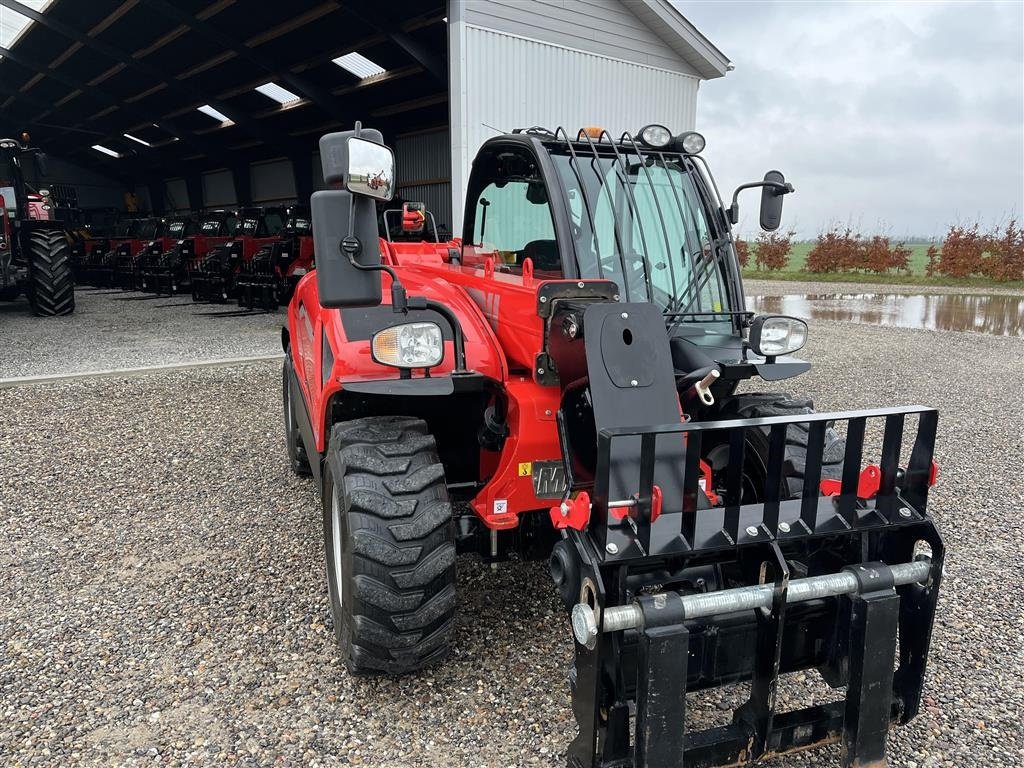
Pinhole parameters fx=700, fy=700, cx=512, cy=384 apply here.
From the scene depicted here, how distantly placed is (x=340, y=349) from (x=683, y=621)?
165 centimetres

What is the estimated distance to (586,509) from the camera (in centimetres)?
195

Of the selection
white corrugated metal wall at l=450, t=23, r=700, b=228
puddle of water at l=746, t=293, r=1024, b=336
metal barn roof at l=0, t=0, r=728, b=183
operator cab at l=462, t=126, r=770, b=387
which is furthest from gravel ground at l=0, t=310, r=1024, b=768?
puddle of water at l=746, t=293, r=1024, b=336

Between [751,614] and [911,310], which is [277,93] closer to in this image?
[911,310]

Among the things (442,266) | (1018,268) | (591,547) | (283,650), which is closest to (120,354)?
(442,266)

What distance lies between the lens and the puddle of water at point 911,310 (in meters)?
14.2

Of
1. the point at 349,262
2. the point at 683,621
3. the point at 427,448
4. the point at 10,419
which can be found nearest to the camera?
the point at 683,621

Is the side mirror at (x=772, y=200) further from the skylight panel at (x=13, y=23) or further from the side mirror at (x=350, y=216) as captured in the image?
the skylight panel at (x=13, y=23)

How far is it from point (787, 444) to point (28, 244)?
13.6 metres

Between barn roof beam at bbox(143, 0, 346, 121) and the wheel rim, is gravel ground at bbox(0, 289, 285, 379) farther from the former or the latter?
the wheel rim

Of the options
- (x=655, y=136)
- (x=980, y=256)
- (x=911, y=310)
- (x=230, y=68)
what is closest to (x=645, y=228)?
(x=655, y=136)

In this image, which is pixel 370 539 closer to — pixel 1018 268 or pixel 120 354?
pixel 120 354

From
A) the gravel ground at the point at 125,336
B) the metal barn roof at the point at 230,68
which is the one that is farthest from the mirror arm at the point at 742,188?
the metal barn roof at the point at 230,68

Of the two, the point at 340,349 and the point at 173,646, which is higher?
the point at 340,349

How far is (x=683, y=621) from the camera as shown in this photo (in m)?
1.85
